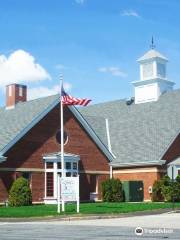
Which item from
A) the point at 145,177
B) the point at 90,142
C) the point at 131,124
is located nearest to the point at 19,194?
the point at 90,142

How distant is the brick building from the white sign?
9700 mm

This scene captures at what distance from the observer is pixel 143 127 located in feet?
152

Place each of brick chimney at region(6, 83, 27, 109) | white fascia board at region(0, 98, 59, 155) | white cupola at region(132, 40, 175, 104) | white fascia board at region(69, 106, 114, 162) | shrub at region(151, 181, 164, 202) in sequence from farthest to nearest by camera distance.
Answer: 1. white cupola at region(132, 40, 175, 104)
2. brick chimney at region(6, 83, 27, 109)
3. white fascia board at region(69, 106, 114, 162)
4. shrub at region(151, 181, 164, 202)
5. white fascia board at region(0, 98, 59, 155)

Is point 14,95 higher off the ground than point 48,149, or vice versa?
point 14,95

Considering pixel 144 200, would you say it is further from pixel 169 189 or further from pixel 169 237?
Answer: pixel 169 237

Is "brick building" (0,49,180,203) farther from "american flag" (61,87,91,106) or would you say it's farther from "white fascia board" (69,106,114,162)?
"american flag" (61,87,91,106)

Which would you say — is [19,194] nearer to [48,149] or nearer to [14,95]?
[48,149]

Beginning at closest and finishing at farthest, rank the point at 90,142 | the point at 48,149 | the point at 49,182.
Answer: the point at 49,182
the point at 48,149
the point at 90,142

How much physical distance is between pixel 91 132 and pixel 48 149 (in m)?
4.57

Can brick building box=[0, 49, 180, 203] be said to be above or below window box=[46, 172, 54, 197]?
above

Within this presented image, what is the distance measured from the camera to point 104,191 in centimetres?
4212

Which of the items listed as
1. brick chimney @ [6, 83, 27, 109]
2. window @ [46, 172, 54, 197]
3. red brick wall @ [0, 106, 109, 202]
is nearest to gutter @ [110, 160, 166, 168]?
red brick wall @ [0, 106, 109, 202]

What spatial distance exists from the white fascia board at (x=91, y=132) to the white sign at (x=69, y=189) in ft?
45.1

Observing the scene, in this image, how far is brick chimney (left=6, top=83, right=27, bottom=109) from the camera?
47344 millimetres
